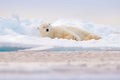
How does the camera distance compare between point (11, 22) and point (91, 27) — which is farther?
point (91, 27)

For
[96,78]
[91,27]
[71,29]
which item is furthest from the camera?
[91,27]

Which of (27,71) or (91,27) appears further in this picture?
(91,27)


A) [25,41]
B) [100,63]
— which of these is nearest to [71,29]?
[25,41]

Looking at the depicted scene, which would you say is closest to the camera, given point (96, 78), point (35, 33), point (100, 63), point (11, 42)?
point (96, 78)

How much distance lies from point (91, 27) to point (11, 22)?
5.35 ft

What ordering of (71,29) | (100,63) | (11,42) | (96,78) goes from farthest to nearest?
(71,29) → (11,42) → (100,63) → (96,78)

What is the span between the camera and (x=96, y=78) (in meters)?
1.01

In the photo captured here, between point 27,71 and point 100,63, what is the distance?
241mm

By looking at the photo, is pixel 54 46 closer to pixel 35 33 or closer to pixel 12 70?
pixel 12 70

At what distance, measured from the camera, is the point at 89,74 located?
1.03 meters

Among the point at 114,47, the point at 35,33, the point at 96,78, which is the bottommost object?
the point at 96,78

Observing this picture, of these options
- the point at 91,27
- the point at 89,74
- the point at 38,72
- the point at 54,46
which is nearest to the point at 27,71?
the point at 38,72

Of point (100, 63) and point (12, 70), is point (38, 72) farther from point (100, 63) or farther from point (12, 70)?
point (100, 63)

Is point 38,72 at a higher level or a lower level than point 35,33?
lower
